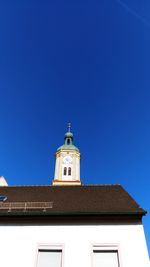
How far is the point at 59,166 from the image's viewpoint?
48250 millimetres

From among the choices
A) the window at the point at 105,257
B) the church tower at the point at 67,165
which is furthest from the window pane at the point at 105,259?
the church tower at the point at 67,165

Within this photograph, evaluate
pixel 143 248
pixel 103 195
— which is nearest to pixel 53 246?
pixel 143 248

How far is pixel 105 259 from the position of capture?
1138cm

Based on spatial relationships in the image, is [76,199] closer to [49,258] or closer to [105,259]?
[49,258]

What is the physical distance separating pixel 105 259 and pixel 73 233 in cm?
200

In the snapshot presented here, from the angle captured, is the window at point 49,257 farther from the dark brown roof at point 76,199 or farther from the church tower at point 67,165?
the church tower at point 67,165

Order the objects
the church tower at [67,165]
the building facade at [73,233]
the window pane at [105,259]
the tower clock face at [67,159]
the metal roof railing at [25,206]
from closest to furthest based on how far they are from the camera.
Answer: the window pane at [105,259]
the building facade at [73,233]
the metal roof railing at [25,206]
the church tower at [67,165]
the tower clock face at [67,159]

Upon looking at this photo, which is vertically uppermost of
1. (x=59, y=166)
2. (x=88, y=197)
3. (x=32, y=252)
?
(x=59, y=166)

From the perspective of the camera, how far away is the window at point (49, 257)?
11.4 metres

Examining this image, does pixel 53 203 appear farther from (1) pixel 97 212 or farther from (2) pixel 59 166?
(2) pixel 59 166

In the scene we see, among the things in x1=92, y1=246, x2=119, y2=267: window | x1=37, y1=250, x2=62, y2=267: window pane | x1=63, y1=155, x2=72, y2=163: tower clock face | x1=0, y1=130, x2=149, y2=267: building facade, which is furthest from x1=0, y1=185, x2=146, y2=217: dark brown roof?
x1=63, y1=155, x2=72, y2=163: tower clock face

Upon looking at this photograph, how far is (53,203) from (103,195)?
364 cm

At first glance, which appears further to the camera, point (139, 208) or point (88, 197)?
point (88, 197)

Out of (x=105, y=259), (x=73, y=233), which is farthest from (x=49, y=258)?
(x=105, y=259)
